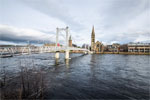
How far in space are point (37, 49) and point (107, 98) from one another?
2234 cm

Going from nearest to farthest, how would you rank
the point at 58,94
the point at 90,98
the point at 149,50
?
the point at 90,98
the point at 58,94
the point at 149,50

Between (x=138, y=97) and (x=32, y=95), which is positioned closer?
(x=32, y=95)

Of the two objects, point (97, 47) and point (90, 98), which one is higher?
point (97, 47)

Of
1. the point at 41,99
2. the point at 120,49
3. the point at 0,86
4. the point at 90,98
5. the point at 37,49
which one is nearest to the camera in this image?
the point at 41,99

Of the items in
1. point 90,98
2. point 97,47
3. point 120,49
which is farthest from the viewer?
point 97,47

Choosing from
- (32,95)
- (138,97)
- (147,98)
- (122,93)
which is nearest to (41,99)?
(32,95)

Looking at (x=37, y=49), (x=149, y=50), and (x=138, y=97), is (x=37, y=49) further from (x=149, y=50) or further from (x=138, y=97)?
(x=149, y=50)

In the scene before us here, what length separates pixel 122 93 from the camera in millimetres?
8648

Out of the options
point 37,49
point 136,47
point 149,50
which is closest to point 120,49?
point 136,47

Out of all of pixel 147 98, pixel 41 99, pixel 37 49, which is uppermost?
pixel 37 49

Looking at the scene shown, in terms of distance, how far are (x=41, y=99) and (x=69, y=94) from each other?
8.69 ft

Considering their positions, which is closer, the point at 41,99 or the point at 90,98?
the point at 41,99

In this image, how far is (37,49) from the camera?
80.4 ft

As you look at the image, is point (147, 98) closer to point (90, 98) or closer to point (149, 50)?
point (90, 98)
